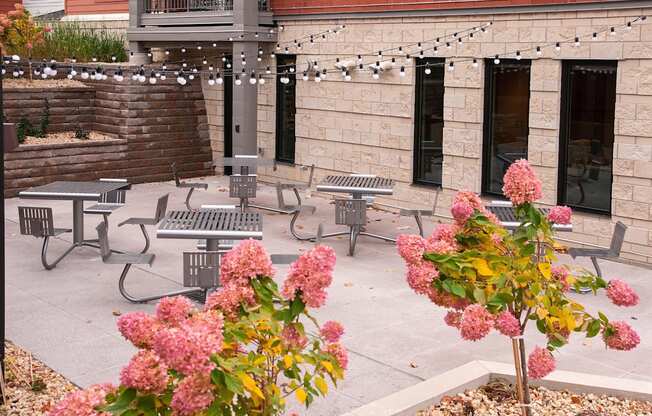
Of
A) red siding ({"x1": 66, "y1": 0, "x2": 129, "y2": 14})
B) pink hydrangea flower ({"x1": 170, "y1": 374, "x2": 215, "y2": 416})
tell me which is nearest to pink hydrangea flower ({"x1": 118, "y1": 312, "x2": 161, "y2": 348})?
pink hydrangea flower ({"x1": 170, "y1": 374, "x2": 215, "y2": 416})

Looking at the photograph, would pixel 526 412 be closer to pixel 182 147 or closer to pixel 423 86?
pixel 423 86

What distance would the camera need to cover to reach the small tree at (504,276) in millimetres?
4676

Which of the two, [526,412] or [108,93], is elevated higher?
[108,93]

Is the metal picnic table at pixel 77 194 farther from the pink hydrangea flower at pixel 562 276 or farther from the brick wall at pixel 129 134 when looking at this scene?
the pink hydrangea flower at pixel 562 276

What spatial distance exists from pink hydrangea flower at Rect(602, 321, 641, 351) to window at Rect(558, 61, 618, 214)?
25.8 ft

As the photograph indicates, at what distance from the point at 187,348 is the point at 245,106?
48.7 ft

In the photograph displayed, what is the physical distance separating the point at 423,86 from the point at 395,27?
1134 millimetres

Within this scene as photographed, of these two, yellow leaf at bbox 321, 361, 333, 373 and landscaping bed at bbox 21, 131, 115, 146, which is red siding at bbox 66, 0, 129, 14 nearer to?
landscaping bed at bbox 21, 131, 115, 146

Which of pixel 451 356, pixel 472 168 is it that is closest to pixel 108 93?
pixel 472 168

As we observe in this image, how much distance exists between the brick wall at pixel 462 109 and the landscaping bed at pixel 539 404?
6.34m

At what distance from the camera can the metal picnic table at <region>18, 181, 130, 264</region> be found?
11391 millimetres

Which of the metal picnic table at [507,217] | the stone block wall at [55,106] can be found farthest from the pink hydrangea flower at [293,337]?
the stone block wall at [55,106]

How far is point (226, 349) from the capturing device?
12.3ft

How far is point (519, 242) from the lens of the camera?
15.9ft
